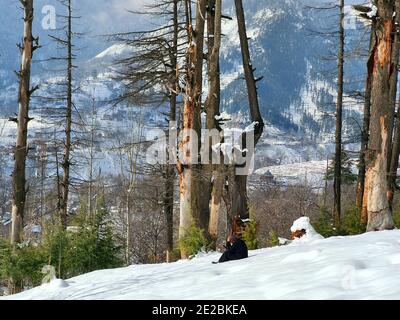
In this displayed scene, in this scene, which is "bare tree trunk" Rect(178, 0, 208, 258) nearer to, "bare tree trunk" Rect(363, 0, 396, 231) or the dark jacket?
the dark jacket

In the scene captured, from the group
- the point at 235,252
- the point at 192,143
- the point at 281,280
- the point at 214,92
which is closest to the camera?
the point at 281,280

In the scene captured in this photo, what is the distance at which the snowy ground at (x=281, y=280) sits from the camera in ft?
14.9

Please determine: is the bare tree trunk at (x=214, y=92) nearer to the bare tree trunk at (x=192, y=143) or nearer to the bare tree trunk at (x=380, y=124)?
the bare tree trunk at (x=192, y=143)

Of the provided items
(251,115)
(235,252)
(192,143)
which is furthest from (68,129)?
(235,252)

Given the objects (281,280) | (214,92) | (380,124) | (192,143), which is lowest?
(281,280)

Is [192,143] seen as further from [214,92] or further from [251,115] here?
[251,115]

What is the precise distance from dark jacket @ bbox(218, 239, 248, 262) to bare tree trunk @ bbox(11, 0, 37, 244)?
5559 mm

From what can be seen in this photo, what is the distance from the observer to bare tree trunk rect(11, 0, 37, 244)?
11.6 m

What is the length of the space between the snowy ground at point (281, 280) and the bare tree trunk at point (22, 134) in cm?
452

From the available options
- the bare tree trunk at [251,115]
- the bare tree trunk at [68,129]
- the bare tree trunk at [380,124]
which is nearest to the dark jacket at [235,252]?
the bare tree trunk at [380,124]

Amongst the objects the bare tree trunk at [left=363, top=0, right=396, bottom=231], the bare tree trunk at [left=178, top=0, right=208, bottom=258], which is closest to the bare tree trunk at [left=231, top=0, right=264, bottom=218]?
the bare tree trunk at [left=178, top=0, right=208, bottom=258]

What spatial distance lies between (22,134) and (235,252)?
632 centimetres

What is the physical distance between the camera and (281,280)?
5.16 meters
